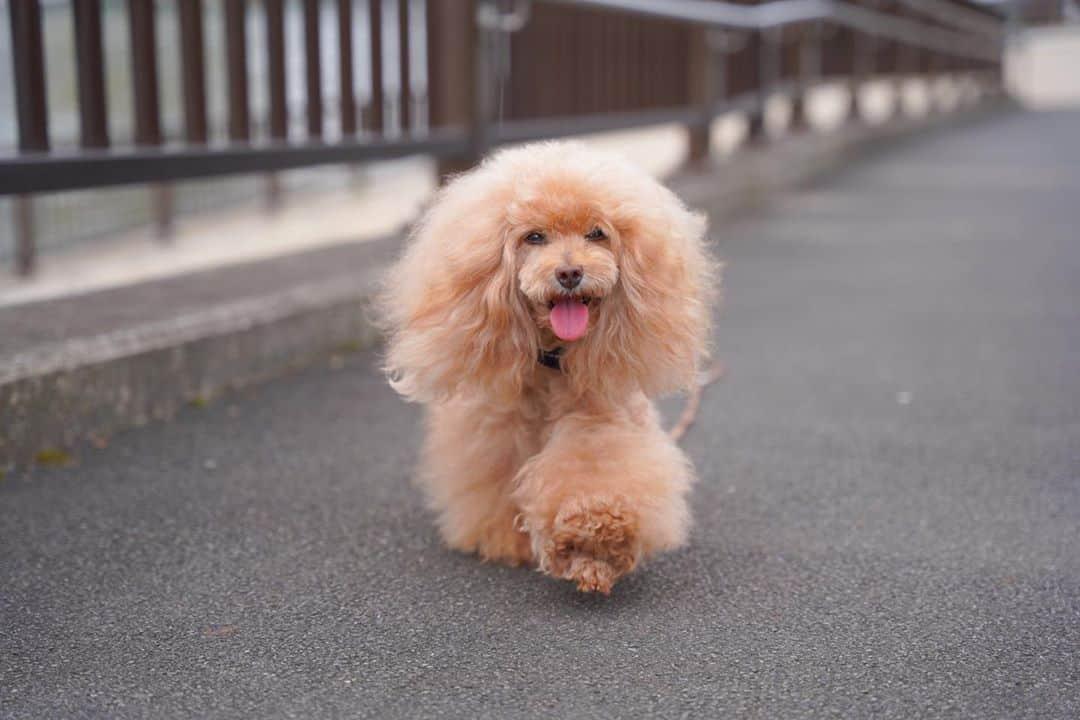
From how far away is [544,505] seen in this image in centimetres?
264

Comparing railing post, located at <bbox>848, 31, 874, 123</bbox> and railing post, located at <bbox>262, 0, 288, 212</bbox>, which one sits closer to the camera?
railing post, located at <bbox>262, 0, 288, 212</bbox>

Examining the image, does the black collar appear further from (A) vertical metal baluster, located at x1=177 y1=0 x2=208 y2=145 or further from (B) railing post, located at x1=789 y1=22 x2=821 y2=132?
(B) railing post, located at x1=789 y1=22 x2=821 y2=132

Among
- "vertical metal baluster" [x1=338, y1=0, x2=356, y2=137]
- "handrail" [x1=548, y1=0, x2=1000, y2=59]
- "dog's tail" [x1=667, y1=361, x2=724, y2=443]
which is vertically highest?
"handrail" [x1=548, y1=0, x2=1000, y2=59]

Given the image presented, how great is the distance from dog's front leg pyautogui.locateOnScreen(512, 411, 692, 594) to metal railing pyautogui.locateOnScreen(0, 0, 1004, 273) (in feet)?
6.68

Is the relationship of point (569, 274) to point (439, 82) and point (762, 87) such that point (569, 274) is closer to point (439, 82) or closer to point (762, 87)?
point (439, 82)

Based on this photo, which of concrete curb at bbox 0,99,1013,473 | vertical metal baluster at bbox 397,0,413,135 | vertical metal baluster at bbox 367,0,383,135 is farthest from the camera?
vertical metal baluster at bbox 397,0,413,135

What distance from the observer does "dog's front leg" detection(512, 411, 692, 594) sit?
101 inches

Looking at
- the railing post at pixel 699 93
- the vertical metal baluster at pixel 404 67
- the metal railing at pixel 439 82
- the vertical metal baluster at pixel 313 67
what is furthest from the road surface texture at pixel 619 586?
the railing post at pixel 699 93

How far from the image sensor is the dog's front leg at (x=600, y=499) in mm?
2568

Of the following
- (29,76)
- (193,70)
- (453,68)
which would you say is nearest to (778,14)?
(453,68)

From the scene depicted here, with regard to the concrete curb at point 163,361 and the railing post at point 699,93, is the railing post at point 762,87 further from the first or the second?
the concrete curb at point 163,361

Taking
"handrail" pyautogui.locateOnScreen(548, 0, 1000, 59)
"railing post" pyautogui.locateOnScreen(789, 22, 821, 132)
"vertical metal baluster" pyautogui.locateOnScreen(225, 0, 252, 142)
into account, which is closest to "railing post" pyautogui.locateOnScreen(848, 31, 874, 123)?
"handrail" pyautogui.locateOnScreen(548, 0, 1000, 59)

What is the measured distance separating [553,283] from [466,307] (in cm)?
25

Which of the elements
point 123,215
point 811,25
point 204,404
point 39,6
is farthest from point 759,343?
point 811,25
